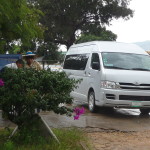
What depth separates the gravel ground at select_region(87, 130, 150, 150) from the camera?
6502 mm

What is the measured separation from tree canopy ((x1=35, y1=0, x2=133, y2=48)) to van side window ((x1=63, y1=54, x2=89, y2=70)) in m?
19.6

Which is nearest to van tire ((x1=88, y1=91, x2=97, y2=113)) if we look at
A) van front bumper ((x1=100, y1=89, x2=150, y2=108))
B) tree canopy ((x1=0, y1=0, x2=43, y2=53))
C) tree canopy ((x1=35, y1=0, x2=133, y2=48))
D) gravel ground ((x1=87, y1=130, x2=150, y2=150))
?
van front bumper ((x1=100, y1=89, x2=150, y2=108))

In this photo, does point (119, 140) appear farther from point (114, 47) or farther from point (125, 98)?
point (114, 47)

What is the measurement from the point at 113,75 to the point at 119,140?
2.96 meters

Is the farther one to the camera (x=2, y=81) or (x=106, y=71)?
(x=106, y=71)

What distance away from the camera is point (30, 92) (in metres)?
5.54

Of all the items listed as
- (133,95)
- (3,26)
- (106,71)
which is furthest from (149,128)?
(3,26)

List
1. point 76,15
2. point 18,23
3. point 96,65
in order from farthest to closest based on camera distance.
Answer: point 76,15 → point 96,65 → point 18,23

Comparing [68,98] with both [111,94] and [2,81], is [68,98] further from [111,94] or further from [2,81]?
[111,94]

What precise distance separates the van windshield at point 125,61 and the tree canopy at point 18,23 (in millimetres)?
3445

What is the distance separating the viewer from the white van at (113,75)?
965 cm

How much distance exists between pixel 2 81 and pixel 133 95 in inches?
195

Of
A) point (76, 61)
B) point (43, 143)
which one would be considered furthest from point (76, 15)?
point (43, 143)

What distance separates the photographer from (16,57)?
22.8 feet
